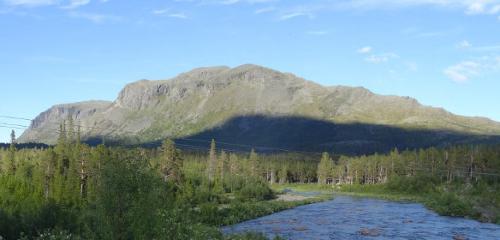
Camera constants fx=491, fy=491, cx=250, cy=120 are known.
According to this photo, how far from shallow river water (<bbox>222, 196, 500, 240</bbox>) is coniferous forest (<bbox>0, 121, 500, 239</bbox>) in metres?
5.55

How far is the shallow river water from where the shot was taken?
62812 mm

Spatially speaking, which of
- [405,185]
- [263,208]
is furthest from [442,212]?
[405,185]

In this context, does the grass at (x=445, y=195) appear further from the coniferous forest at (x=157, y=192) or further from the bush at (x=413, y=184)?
the coniferous forest at (x=157, y=192)

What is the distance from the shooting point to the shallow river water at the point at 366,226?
206ft

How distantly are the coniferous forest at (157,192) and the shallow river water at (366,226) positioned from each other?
18.2ft

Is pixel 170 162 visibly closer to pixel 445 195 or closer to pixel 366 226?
pixel 366 226

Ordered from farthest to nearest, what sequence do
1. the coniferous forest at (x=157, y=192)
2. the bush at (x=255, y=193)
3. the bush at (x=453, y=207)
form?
the bush at (x=255, y=193) → the bush at (x=453, y=207) → the coniferous forest at (x=157, y=192)

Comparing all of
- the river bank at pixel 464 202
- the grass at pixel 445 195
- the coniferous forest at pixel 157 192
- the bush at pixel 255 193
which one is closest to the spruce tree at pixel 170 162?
the coniferous forest at pixel 157 192

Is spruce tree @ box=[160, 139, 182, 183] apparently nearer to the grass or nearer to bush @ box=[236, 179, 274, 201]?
bush @ box=[236, 179, 274, 201]

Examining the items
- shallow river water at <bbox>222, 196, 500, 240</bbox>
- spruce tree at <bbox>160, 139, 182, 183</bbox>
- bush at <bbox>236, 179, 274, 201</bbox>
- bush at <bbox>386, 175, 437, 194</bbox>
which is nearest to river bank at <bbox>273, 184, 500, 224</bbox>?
bush at <bbox>386, 175, 437, 194</bbox>

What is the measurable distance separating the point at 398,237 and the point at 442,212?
3492 cm

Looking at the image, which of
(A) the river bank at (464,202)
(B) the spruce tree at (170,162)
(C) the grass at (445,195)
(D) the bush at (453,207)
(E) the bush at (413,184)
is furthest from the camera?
(E) the bush at (413,184)

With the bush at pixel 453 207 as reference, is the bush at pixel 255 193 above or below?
below

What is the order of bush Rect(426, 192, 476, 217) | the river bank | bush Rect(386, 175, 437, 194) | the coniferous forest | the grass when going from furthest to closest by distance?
1. bush Rect(386, 175, 437, 194)
2. bush Rect(426, 192, 476, 217)
3. the grass
4. the river bank
5. the coniferous forest
